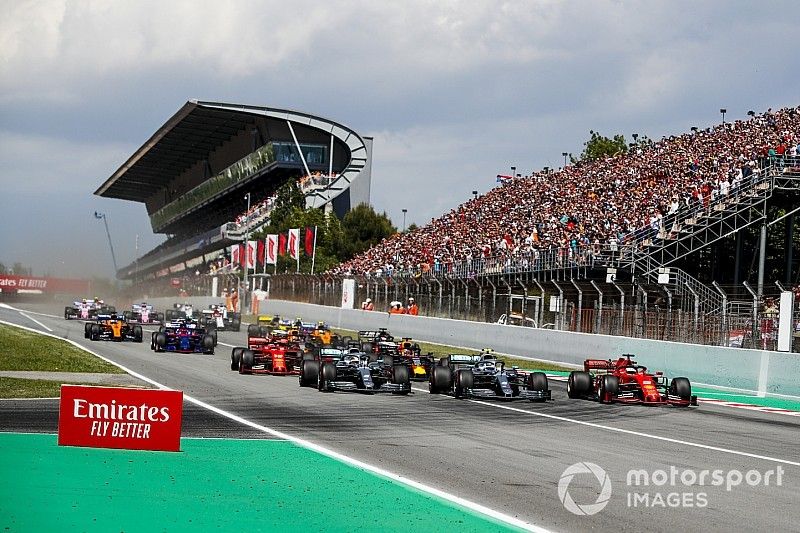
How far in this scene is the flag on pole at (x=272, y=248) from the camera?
70188 mm

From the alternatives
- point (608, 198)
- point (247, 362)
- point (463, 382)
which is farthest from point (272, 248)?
point (463, 382)

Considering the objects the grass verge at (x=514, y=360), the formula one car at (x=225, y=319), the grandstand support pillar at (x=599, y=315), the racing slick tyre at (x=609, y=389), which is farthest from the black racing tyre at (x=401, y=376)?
the formula one car at (x=225, y=319)

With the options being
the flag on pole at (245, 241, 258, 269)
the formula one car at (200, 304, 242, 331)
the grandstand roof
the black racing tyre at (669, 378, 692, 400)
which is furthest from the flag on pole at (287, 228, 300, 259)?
the black racing tyre at (669, 378, 692, 400)

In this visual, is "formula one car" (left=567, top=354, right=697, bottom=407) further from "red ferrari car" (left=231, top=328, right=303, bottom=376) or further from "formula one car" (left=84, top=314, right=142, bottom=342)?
"formula one car" (left=84, top=314, right=142, bottom=342)

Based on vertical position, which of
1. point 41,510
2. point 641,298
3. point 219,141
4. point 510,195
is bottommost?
point 41,510

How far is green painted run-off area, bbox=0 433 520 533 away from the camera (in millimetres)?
8898

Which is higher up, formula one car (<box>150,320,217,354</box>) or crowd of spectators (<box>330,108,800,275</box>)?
crowd of spectators (<box>330,108,800,275</box>)

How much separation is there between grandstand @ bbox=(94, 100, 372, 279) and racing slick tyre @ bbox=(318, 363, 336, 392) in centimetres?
5773

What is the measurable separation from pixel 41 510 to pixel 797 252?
148 ft

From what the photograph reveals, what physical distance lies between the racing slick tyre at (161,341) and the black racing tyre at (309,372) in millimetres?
11551

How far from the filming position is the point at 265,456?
494 inches

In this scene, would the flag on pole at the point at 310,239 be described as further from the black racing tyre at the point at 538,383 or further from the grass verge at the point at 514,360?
the black racing tyre at the point at 538,383

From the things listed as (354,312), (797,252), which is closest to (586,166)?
(797,252)

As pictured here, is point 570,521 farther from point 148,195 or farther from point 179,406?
point 148,195
